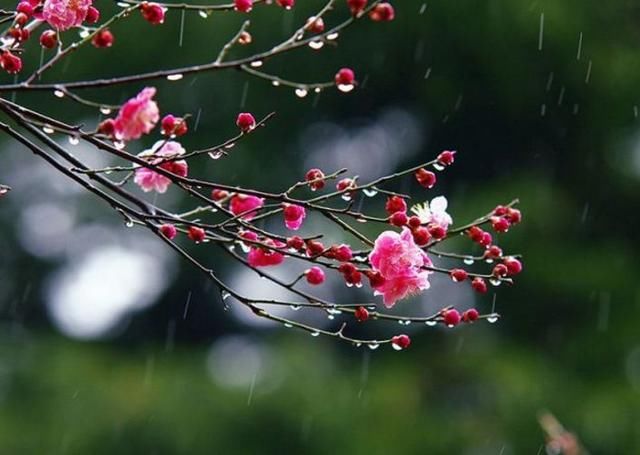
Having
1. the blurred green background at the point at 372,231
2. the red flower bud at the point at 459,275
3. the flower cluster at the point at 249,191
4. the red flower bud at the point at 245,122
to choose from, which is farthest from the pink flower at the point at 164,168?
the blurred green background at the point at 372,231

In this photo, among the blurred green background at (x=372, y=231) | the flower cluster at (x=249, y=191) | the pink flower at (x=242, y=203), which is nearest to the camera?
the flower cluster at (x=249, y=191)

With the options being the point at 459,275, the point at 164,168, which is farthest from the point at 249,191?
the point at 459,275

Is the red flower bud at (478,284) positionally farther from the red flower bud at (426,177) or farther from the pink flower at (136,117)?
the pink flower at (136,117)

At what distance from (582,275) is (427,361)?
1.08 metres

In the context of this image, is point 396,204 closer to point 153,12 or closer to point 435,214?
point 435,214

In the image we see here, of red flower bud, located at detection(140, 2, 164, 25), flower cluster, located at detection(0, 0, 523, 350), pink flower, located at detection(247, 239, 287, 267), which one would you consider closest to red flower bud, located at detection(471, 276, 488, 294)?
flower cluster, located at detection(0, 0, 523, 350)

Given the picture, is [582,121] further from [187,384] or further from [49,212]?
[49,212]

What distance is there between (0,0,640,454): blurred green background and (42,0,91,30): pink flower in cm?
539

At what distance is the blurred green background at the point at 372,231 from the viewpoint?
7.17m

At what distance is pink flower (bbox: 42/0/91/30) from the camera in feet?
5.40

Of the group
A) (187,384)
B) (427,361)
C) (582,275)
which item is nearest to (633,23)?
(582,275)

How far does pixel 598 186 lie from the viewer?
28.0ft

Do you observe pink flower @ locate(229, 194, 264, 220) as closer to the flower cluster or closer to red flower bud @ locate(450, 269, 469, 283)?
the flower cluster

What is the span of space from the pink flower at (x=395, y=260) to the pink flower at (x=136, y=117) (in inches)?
12.8
